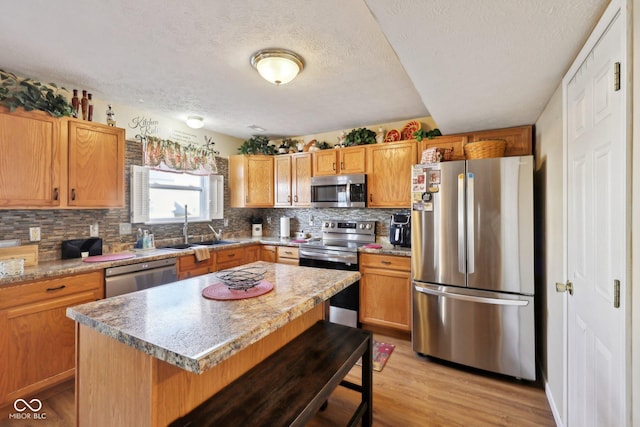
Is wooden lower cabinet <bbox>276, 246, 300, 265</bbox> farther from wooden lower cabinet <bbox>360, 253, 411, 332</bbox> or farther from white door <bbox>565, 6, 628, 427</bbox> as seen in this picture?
white door <bbox>565, 6, 628, 427</bbox>

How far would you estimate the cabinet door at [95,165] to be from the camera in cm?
243

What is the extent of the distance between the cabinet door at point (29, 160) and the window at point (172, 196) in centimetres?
80

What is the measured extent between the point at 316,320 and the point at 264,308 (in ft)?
2.67

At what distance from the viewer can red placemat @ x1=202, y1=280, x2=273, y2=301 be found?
1.41m

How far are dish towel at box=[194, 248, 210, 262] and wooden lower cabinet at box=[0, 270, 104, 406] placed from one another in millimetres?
960

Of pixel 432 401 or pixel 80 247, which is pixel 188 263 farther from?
pixel 432 401

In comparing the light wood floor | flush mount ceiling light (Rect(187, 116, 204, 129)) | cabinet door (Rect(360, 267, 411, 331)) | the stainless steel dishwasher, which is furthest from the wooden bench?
flush mount ceiling light (Rect(187, 116, 204, 129))

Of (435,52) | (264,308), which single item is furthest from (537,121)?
(264,308)

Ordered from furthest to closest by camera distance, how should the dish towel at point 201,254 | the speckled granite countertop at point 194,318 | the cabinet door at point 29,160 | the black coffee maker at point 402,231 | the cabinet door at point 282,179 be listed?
the cabinet door at point 282,179 → the black coffee maker at point 402,231 → the dish towel at point 201,254 → the cabinet door at point 29,160 → the speckled granite countertop at point 194,318

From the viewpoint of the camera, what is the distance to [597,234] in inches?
47.4

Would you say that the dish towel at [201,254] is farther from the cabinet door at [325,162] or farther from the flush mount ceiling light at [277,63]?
the flush mount ceiling light at [277,63]

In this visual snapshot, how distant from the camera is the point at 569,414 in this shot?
1577 millimetres

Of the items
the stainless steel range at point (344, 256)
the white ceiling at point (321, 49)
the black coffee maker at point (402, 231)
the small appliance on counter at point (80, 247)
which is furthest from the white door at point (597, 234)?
the small appliance on counter at point (80, 247)

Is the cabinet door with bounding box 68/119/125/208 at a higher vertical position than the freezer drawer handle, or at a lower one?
higher
